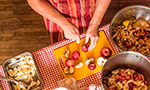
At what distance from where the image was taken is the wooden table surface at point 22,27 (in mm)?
2312

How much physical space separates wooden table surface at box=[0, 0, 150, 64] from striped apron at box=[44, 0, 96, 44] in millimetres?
638

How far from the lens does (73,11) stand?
1503 millimetres

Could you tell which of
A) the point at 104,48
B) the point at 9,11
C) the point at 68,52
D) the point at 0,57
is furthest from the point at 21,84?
the point at 9,11

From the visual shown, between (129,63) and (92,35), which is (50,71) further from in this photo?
(129,63)

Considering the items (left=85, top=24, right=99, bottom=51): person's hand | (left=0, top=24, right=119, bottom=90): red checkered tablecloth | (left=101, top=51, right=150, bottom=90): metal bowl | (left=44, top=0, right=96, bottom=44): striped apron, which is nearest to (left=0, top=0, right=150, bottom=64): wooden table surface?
(left=44, top=0, right=96, bottom=44): striped apron

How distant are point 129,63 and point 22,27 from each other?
156 cm

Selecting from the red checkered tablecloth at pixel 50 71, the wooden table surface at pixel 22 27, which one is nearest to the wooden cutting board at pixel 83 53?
the red checkered tablecloth at pixel 50 71

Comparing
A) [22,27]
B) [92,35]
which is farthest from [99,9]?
[22,27]

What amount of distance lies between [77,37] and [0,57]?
1325 millimetres

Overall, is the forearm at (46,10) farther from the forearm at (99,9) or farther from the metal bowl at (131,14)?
the metal bowl at (131,14)

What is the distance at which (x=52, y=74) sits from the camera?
142cm

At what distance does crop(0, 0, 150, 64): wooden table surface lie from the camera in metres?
2.31

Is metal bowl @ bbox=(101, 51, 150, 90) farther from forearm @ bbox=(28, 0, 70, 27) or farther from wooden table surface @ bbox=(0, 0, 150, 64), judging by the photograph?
wooden table surface @ bbox=(0, 0, 150, 64)

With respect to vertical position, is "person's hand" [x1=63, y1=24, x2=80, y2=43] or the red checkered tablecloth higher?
"person's hand" [x1=63, y1=24, x2=80, y2=43]
